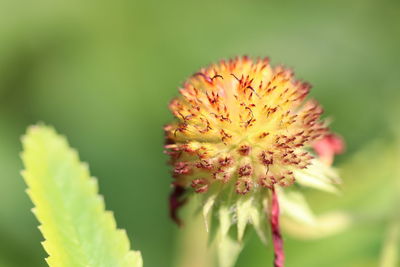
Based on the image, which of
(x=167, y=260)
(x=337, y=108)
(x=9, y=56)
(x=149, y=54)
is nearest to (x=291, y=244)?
(x=167, y=260)

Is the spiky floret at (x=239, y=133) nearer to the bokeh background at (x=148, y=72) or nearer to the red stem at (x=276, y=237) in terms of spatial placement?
the red stem at (x=276, y=237)

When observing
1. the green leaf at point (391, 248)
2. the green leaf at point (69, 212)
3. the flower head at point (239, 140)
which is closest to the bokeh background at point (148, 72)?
the green leaf at point (391, 248)

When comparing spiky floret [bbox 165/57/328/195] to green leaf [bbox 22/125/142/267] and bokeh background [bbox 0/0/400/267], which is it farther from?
bokeh background [bbox 0/0/400/267]

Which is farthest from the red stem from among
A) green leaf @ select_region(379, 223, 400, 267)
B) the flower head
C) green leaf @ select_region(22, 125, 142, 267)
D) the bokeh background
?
the bokeh background

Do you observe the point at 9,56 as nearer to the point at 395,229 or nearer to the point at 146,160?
the point at 146,160

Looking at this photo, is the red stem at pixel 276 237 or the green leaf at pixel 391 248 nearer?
the red stem at pixel 276 237

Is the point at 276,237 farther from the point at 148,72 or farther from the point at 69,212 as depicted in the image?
the point at 148,72

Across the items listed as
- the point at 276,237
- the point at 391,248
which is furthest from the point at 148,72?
the point at 276,237
